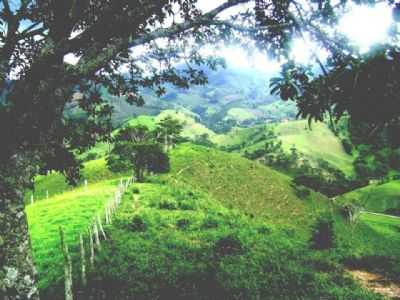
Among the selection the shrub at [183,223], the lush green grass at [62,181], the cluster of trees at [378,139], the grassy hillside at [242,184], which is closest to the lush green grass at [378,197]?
the grassy hillside at [242,184]

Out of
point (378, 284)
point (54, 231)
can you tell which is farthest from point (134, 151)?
point (378, 284)

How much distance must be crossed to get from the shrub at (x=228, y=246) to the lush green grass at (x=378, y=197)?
119 meters

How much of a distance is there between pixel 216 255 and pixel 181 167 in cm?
7408

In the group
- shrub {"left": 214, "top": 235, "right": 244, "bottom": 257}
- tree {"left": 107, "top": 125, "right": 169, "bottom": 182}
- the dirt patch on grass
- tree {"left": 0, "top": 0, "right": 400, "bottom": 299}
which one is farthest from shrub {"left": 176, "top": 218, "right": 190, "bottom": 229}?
tree {"left": 107, "top": 125, "right": 169, "bottom": 182}

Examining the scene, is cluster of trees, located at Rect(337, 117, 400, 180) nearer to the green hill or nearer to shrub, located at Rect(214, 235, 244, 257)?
the green hill

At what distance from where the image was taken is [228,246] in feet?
66.3

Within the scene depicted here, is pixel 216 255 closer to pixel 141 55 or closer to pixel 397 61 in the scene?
pixel 141 55

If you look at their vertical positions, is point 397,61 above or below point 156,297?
above

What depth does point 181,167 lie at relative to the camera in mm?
92625

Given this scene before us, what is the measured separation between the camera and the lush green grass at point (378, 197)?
135 metres

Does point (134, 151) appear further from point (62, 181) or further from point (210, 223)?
point (62, 181)

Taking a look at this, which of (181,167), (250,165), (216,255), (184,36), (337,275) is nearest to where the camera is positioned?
(184,36)

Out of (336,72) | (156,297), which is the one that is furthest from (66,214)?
(336,72)

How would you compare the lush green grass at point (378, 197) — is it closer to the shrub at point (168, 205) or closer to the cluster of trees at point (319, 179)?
the cluster of trees at point (319, 179)
